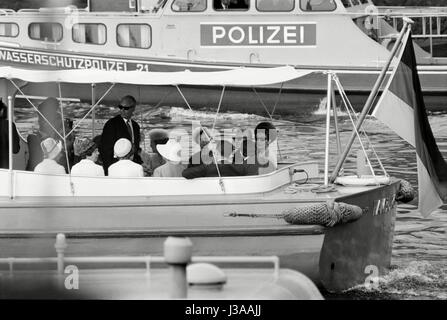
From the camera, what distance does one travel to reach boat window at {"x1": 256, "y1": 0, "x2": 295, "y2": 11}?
80.2 ft

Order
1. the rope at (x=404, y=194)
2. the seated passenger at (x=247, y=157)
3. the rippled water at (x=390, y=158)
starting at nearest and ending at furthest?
the seated passenger at (x=247, y=157) → the rippled water at (x=390, y=158) → the rope at (x=404, y=194)

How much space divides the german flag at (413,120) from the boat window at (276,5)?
Answer: 39.3 feet

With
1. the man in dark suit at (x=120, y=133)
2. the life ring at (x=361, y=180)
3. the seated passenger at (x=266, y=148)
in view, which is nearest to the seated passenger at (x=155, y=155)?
the man in dark suit at (x=120, y=133)

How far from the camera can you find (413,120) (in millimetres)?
12391

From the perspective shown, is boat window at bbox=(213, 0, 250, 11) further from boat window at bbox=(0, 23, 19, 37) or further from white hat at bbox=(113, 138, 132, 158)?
white hat at bbox=(113, 138, 132, 158)

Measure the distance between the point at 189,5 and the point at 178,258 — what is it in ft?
60.3

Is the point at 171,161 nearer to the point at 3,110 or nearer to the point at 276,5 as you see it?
the point at 3,110

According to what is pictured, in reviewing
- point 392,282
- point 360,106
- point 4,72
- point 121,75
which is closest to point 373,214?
point 392,282

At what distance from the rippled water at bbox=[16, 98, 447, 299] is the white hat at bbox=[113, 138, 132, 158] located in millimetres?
2102

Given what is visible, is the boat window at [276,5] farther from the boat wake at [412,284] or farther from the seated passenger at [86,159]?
the seated passenger at [86,159]

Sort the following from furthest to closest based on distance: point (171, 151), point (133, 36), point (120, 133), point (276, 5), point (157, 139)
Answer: point (133, 36) → point (276, 5) → point (157, 139) → point (120, 133) → point (171, 151)

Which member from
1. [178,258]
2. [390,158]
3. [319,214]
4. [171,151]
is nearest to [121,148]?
[171,151]

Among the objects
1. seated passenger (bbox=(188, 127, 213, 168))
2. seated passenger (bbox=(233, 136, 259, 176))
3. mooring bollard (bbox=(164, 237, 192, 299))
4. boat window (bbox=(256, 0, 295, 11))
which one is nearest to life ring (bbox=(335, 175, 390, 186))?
seated passenger (bbox=(233, 136, 259, 176))

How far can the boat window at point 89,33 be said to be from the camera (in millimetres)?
25609
